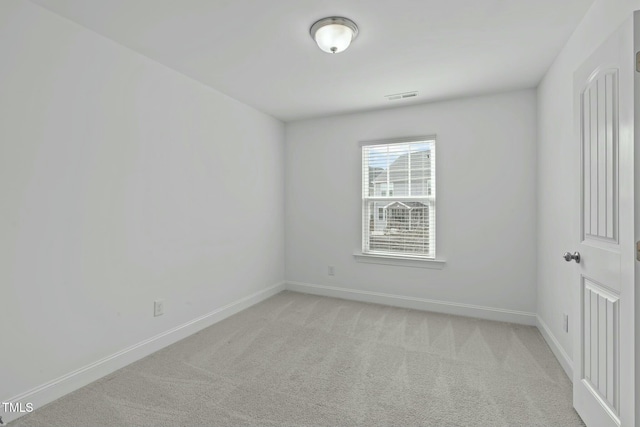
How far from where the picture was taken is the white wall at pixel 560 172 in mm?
1896

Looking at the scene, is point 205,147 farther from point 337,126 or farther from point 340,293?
point 340,293

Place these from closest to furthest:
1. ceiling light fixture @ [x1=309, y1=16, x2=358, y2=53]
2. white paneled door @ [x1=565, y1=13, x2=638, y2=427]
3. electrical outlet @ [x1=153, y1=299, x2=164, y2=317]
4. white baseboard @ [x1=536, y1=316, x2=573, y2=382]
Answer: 1. white paneled door @ [x1=565, y1=13, x2=638, y2=427]
2. ceiling light fixture @ [x1=309, y1=16, x2=358, y2=53]
3. white baseboard @ [x1=536, y1=316, x2=573, y2=382]
4. electrical outlet @ [x1=153, y1=299, x2=164, y2=317]

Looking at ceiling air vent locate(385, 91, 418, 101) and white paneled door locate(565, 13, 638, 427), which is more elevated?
ceiling air vent locate(385, 91, 418, 101)

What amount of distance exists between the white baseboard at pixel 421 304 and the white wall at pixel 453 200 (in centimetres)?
6

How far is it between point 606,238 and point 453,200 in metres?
2.02

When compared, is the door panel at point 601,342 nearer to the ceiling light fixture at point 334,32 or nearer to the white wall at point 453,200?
the white wall at point 453,200

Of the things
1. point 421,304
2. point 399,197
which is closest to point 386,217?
point 399,197

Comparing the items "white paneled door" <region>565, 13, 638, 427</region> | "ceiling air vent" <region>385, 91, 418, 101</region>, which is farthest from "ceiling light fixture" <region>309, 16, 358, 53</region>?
"white paneled door" <region>565, 13, 638, 427</region>

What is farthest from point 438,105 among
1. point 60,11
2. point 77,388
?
point 77,388

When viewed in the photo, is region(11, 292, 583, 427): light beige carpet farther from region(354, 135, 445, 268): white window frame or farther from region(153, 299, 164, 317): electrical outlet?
region(354, 135, 445, 268): white window frame

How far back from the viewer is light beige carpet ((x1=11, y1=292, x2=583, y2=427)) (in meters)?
1.79

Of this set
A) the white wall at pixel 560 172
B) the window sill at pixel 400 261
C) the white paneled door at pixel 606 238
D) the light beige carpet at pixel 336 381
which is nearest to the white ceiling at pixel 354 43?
the white wall at pixel 560 172

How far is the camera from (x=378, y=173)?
395 centimetres

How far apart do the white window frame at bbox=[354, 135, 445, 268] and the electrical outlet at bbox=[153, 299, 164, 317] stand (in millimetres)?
2330
